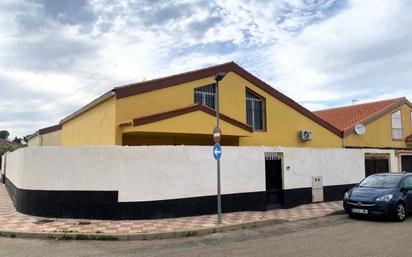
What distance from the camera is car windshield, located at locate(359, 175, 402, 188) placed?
12.7 metres

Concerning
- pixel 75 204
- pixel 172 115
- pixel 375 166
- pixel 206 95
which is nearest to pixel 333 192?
pixel 375 166

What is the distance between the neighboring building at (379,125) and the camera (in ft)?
76.0

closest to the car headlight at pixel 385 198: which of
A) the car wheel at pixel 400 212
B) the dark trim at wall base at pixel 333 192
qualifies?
the car wheel at pixel 400 212

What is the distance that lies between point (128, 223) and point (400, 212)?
7.96 m

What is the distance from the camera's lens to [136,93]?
15.7 metres

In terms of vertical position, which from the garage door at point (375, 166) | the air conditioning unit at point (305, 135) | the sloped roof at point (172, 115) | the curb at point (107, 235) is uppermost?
the sloped roof at point (172, 115)

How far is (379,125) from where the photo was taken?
25047 millimetres

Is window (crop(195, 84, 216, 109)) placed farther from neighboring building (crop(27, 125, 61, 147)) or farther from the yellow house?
neighboring building (crop(27, 125, 61, 147))

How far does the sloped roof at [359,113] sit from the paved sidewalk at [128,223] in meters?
12.2

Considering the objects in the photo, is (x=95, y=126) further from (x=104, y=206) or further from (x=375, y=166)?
(x=375, y=166)

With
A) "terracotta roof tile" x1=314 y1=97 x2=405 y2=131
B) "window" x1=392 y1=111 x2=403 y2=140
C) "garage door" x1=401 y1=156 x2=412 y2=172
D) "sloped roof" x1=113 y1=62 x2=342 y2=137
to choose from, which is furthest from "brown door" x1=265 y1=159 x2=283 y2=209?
"window" x1=392 y1=111 x2=403 y2=140

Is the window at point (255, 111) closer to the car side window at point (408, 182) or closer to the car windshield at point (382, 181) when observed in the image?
the car windshield at point (382, 181)

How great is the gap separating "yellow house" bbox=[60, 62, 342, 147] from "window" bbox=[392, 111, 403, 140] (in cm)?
568

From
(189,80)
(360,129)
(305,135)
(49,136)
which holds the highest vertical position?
(189,80)
